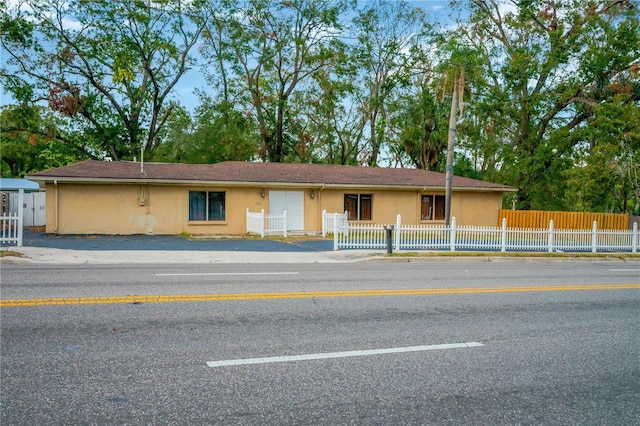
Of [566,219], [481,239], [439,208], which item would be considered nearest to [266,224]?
[481,239]

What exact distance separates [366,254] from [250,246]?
4598 millimetres

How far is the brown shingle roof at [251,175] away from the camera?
960 inches

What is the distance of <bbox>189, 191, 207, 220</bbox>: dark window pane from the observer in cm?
2602

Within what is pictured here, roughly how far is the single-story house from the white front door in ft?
0.17

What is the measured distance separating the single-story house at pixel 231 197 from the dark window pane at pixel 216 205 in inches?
1.9

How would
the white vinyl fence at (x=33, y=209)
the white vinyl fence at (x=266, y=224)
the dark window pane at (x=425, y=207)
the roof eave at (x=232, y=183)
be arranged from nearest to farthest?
the roof eave at (x=232, y=183)
the white vinyl fence at (x=266, y=224)
the white vinyl fence at (x=33, y=209)
the dark window pane at (x=425, y=207)

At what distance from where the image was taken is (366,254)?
18719mm

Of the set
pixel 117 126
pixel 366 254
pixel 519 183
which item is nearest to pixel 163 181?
pixel 366 254

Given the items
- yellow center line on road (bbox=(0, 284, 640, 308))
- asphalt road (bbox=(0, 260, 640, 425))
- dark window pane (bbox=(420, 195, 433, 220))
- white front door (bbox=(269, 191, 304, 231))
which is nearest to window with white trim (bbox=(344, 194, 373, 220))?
white front door (bbox=(269, 191, 304, 231))

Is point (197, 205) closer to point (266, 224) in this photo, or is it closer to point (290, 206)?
point (266, 224)

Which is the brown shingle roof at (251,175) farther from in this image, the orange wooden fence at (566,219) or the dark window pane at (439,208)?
the orange wooden fence at (566,219)

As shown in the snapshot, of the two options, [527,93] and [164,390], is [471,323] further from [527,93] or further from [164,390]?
[527,93]

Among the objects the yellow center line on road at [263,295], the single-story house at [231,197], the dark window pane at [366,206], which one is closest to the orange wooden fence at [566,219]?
the single-story house at [231,197]

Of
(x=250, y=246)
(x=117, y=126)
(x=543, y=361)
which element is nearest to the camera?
(x=543, y=361)
